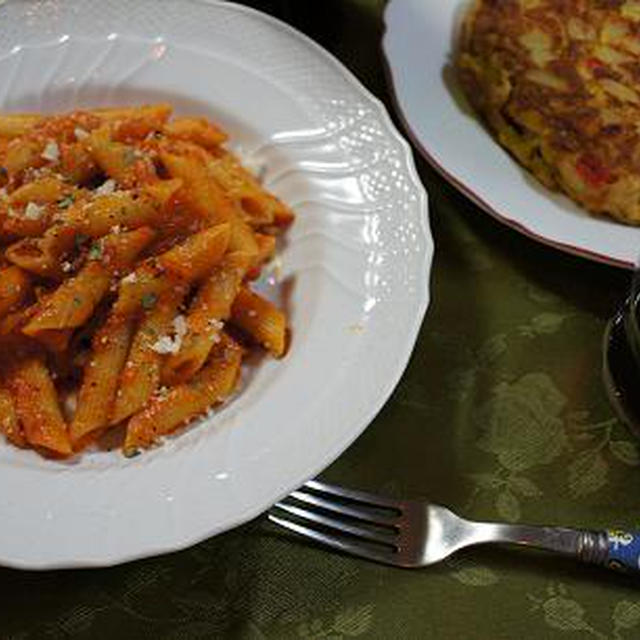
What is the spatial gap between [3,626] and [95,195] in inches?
19.2

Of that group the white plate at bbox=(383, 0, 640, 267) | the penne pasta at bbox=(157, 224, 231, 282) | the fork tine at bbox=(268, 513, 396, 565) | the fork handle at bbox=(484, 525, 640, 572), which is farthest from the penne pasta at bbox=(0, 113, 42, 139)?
the fork handle at bbox=(484, 525, 640, 572)

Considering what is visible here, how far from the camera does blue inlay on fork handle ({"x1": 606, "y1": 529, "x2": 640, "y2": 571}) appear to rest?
1.04 meters

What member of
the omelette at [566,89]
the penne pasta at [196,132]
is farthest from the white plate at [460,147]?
the penne pasta at [196,132]

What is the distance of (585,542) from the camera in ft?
3.47

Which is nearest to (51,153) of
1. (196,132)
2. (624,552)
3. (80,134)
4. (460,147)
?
(80,134)

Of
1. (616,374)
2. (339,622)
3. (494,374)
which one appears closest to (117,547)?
(339,622)

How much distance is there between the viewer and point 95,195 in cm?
121

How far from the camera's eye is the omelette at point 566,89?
1331 millimetres

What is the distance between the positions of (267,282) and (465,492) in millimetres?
362

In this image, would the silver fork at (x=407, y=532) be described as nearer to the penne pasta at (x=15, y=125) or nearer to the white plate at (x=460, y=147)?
the white plate at (x=460, y=147)

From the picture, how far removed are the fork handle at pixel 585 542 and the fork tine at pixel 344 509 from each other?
0.38 feet

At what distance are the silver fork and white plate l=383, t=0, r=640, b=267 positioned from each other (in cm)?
39

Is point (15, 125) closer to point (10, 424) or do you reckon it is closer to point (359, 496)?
point (10, 424)

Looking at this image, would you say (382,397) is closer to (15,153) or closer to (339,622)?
(339,622)
